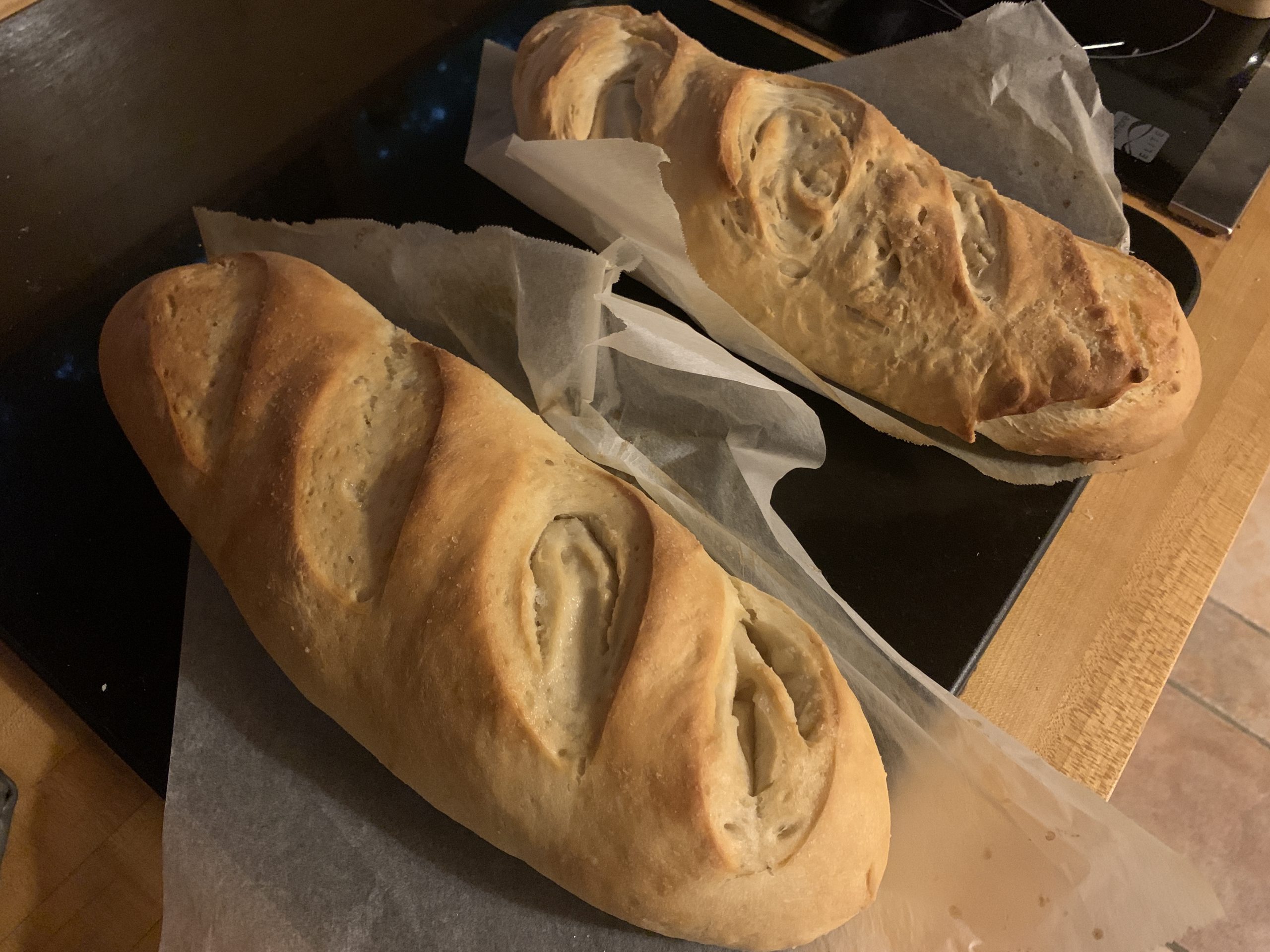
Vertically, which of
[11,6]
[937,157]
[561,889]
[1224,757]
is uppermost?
[11,6]

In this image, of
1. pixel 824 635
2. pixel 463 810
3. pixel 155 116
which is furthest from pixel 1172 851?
pixel 155 116

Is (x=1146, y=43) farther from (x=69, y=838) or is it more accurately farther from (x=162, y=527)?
(x=69, y=838)

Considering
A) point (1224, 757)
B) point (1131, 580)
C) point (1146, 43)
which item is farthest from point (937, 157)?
point (1224, 757)

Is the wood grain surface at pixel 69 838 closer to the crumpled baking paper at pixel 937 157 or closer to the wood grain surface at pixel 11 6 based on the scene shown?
the crumpled baking paper at pixel 937 157

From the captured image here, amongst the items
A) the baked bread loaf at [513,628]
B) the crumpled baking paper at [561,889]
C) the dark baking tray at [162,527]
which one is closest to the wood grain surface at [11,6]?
the dark baking tray at [162,527]

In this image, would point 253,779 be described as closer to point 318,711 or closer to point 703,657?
point 318,711

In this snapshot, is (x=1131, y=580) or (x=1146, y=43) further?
(x=1146, y=43)
